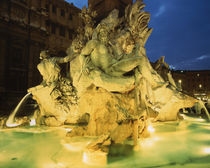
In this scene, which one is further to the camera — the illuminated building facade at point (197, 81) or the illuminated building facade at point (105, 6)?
the illuminated building facade at point (197, 81)

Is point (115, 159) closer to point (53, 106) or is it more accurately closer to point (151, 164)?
point (151, 164)

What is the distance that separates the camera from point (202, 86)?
36.9 meters

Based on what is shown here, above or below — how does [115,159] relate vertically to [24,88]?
below

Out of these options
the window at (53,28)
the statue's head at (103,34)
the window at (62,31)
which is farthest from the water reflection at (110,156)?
the window at (62,31)

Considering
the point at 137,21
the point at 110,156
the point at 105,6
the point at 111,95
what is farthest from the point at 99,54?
the point at 105,6

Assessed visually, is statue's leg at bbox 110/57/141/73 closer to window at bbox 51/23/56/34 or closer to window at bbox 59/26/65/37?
window at bbox 51/23/56/34

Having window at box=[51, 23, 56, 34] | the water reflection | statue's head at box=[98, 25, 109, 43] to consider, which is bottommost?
the water reflection

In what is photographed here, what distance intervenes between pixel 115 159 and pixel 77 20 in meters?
25.9

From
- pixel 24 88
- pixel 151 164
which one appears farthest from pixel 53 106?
pixel 24 88

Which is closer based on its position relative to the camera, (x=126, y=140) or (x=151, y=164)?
(x=151, y=164)

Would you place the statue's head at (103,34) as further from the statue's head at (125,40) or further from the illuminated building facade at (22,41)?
the illuminated building facade at (22,41)

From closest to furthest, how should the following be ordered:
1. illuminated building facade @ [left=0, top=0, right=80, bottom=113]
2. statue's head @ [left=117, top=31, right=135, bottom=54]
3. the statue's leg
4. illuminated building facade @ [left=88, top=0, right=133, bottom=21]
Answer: the statue's leg
statue's head @ [left=117, top=31, right=135, bottom=54]
illuminated building facade @ [left=88, top=0, right=133, bottom=21]
illuminated building facade @ [left=0, top=0, right=80, bottom=113]

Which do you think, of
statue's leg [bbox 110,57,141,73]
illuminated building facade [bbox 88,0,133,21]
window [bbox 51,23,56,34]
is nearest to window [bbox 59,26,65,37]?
window [bbox 51,23,56,34]

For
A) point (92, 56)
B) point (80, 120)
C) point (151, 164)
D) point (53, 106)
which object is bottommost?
point (151, 164)
